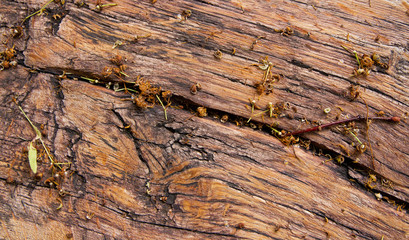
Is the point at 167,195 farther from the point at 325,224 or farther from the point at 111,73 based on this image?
the point at 325,224

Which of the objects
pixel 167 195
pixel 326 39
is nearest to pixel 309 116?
pixel 326 39

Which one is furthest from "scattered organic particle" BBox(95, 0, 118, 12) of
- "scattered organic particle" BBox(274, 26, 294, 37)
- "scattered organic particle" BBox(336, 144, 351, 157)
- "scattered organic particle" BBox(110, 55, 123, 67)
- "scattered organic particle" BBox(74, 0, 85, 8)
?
"scattered organic particle" BBox(336, 144, 351, 157)

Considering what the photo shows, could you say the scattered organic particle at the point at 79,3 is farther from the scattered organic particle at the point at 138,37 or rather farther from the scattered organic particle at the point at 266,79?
the scattered organic particle at the point at 266,79

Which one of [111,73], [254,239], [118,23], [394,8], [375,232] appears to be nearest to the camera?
[254,239]

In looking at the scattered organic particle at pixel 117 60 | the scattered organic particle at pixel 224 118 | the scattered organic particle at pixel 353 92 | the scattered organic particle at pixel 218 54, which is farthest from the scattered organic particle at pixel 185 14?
the scattered organic particle at pixel 353 92

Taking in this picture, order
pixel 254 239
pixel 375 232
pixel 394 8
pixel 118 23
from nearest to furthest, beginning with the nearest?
pixel 254 239
pixel 375 232
pixel 118 23
pixel 394 8

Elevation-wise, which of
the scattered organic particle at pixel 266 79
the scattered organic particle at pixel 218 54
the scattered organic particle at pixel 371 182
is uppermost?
the scattered organic particle at pixel 218 54

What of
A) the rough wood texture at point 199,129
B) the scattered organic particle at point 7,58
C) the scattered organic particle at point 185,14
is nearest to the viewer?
the rough wood texture at point 199,129
